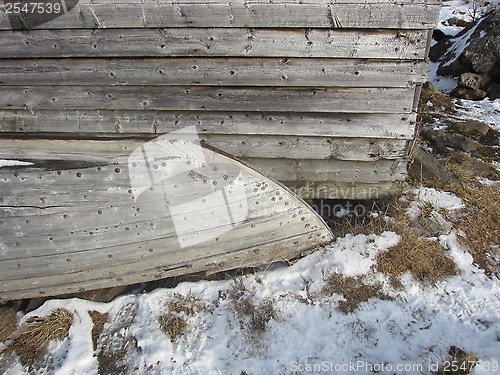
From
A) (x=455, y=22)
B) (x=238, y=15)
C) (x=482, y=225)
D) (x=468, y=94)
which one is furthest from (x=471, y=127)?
(x=455, y=22)

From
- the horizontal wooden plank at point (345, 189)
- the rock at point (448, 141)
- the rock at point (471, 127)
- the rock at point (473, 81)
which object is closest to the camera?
the horizontal wooden plank at point (345, 189)

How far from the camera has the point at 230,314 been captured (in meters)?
2.81

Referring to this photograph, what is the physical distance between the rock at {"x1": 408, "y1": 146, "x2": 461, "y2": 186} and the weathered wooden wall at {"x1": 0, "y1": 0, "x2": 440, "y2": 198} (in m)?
1.24

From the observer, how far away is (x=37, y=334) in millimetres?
2674

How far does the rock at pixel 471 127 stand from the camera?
6.11 m

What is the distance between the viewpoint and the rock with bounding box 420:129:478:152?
17.9 feet

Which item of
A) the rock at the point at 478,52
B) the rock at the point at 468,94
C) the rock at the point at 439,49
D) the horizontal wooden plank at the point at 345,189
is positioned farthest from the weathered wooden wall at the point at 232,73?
the rock at the point at 439,49

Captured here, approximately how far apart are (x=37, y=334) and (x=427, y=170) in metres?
5.05

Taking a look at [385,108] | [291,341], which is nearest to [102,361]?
[291,341]

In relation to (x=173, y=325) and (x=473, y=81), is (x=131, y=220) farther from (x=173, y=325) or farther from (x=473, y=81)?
(x=473, y=81)

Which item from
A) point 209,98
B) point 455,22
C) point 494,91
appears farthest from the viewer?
point 455,22

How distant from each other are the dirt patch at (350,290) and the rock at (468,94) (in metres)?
7.84

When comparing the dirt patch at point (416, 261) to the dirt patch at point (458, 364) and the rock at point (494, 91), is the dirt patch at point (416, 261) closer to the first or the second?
the dirt patch at point (458, 364)

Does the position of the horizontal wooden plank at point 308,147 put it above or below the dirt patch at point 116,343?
above
